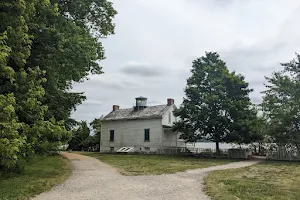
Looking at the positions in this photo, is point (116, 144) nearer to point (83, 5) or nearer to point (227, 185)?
point (83, 5)

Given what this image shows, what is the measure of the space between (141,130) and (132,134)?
146 cm

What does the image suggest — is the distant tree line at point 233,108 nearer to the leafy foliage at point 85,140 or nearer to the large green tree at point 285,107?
the large green tree at point 285,107

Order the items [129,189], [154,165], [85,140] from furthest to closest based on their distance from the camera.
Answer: [85,140]
[154,165]
[129,189]

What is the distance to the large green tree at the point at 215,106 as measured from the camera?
25812mm

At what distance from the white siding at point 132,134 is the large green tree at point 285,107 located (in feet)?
40.3

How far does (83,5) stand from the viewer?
662 inches

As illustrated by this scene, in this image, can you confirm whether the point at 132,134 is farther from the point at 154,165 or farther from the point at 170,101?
the point at 154,165

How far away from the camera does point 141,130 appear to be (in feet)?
112

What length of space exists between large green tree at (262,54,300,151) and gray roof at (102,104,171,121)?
12.2 meters

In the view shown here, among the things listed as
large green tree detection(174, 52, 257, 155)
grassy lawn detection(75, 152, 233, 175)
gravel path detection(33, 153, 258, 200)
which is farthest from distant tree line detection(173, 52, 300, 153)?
gravel path detection(33, 153, 258, 200)

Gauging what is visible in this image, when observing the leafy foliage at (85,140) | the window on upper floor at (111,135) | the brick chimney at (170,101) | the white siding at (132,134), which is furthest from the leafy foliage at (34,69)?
the leafy foliage at (85,140)

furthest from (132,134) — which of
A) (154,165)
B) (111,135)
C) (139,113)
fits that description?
(154,165)

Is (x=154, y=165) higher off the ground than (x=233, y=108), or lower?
lower

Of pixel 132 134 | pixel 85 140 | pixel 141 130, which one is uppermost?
pixel 141 130
